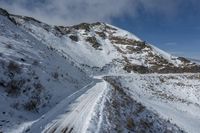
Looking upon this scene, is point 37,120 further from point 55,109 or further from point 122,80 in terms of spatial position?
point 122,80

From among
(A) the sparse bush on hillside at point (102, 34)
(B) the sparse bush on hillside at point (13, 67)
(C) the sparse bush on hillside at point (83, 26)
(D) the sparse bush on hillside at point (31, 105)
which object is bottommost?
(D) the sparse bush on hillside at point (31, 105)

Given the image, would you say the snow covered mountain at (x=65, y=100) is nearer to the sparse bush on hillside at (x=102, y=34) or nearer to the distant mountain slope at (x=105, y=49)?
the distant mountain slope at (x=105, y=49)

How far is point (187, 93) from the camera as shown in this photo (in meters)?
43.8

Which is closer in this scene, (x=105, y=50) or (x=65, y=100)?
(x=65, y=100)

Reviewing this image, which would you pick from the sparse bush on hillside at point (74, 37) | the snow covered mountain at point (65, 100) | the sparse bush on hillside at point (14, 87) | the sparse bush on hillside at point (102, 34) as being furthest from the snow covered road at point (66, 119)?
the sparse bush on hillside at point (102, 34)

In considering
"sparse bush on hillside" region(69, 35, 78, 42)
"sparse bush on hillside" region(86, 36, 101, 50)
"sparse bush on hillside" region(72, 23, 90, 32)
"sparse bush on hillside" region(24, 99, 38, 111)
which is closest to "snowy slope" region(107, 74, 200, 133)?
"sparse bush on hillside" region(24, 99, 38, 111)

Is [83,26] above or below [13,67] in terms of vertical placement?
above

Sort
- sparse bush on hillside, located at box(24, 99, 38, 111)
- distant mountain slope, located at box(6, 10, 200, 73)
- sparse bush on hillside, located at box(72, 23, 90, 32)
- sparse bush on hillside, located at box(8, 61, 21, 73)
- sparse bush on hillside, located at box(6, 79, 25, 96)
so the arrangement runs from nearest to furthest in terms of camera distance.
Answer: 1. sparse bush on hillside, located at box(24, 99, 38, 111)
2. sparse bush on hillside, located at box(6, 79, 25, 96)
3. sparse bush on hillside, located at box(8, 61, 21, 73)
4. distant mountain slope, located at box(6, 10, 200, 73)
5. sparse bush on hillside, located at box(72, 23, 90, 32)

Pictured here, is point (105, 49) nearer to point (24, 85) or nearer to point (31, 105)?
point (24, 85)

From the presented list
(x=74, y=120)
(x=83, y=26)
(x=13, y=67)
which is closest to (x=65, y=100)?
(x=13, y=67)

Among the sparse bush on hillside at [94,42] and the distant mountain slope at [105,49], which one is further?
the sparse bush on hillside at [94,42]

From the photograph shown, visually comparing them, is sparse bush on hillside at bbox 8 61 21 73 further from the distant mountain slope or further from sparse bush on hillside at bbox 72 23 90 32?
sparse bush on hillside at bbox 72 23 90 32

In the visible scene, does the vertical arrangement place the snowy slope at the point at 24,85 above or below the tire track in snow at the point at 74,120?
above

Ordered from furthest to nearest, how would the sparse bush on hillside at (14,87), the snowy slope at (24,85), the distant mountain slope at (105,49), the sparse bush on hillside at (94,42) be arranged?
the sparse bush on hillside at (94,42), the distant mountain slope at (105,49), the sparse bush on hillside at (14,87), the snowy slope at (24,85)
